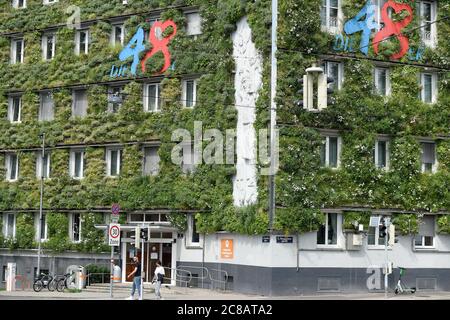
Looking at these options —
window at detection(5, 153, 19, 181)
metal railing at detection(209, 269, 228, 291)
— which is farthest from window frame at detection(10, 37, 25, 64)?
metal railing at detection(209, 269, 228, 291)

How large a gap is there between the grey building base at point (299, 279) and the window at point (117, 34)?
12.3 meters

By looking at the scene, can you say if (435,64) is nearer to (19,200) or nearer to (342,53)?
(342,53)

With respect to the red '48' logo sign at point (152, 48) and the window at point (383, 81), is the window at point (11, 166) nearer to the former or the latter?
the red '48' logo sign at point (152, 48)

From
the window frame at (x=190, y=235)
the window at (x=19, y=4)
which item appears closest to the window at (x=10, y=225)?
the window frame at (x=190, y=235)

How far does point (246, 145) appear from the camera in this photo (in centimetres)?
3866

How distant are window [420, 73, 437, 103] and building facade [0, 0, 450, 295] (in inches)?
2.5

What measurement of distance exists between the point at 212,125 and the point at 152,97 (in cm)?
511

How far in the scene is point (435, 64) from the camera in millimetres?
40906

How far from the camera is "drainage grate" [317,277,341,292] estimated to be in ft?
124

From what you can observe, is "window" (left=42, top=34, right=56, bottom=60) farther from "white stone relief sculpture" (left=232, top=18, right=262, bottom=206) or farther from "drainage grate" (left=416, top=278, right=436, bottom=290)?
"drainage grate" (left=416, top=278, right=436, bottom=290)

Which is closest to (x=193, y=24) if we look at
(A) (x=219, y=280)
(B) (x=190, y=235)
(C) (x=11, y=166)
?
(B) (x=190, y=235)
